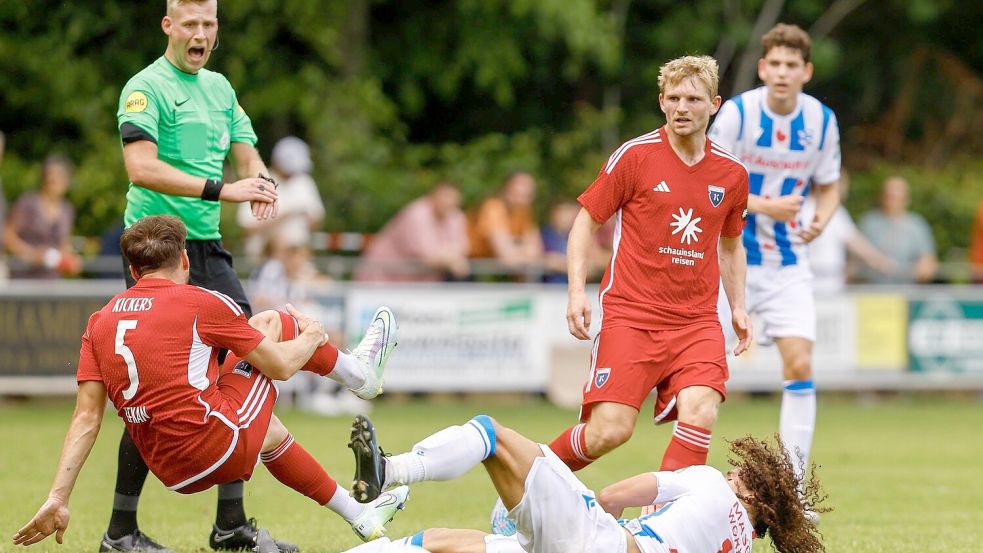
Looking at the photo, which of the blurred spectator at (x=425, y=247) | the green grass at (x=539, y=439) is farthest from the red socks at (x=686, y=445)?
the blurred spectator at (x=425, y=247)

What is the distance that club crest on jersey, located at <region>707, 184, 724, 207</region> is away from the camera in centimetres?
701

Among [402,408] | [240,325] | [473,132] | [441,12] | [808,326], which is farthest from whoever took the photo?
[473,132]

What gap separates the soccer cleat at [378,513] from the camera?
6.18 meters

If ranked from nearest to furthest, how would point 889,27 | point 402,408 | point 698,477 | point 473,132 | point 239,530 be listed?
point 698,477, point 239,530, point 402,408, point 473,132, point 889,27

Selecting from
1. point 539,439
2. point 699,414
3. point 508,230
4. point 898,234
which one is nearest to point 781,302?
point 699,414

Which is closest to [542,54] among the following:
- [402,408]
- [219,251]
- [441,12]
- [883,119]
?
[441,12]

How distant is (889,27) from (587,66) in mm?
5190

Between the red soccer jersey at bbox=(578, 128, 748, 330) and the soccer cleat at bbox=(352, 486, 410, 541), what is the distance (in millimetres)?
1438

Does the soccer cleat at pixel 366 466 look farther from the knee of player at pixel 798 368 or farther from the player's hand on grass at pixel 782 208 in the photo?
the knee of player at pixel 798 368

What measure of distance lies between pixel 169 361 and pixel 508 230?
407 inches

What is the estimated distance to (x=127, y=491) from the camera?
6879 millimetres

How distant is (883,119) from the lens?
2405 cm

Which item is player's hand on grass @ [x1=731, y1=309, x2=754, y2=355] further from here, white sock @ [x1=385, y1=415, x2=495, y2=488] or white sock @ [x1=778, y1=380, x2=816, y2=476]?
white sock @ [x1=385, y1=415, x2=495, y2=488]

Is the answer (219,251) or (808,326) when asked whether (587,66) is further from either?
(219,251)
